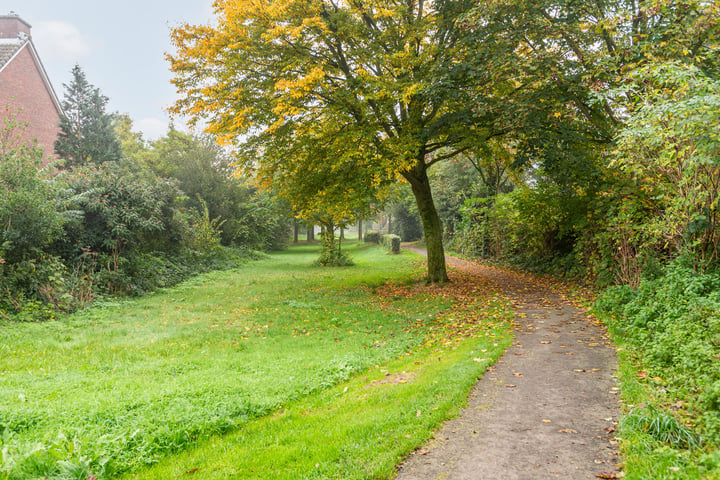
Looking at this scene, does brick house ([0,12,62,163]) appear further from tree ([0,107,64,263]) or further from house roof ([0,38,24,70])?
tree ([0,107,64,263])

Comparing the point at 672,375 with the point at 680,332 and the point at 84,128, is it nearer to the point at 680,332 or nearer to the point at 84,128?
the point at 680,332

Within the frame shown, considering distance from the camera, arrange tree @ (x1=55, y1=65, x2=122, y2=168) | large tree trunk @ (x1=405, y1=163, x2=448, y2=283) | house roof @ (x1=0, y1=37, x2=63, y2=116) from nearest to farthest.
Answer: large tree trunk @ (x1=405, y1=163, x2=448, y2=283), house roof @ (x1=0, y1=37, x2=63, y2=116), tree @ (x1=55, y1=65, x2=122, y2=168)

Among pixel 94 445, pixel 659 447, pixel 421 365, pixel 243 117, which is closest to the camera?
pixel 659 447

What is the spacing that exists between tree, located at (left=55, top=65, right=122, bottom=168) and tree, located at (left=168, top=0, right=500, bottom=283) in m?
20.7

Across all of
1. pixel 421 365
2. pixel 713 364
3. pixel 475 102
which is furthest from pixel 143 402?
pixel 475 102

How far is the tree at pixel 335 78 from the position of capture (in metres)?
10.3

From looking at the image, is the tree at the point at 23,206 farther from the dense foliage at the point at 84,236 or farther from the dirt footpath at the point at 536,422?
the dirt footpath at the point at 536,422

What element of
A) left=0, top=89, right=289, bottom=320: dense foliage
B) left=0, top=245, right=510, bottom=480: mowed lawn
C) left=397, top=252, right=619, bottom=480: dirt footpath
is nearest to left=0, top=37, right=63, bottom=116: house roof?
left=0, top=89, right=289, bottom=320: dense foliage

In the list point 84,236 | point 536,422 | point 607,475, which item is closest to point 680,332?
point 536,422

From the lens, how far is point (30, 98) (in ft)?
79.3

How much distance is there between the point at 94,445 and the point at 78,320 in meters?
7.85

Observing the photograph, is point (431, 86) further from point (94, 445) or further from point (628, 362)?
point (94, 445)

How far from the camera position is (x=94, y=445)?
3826mm

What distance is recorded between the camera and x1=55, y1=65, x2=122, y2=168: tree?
1062 inches
